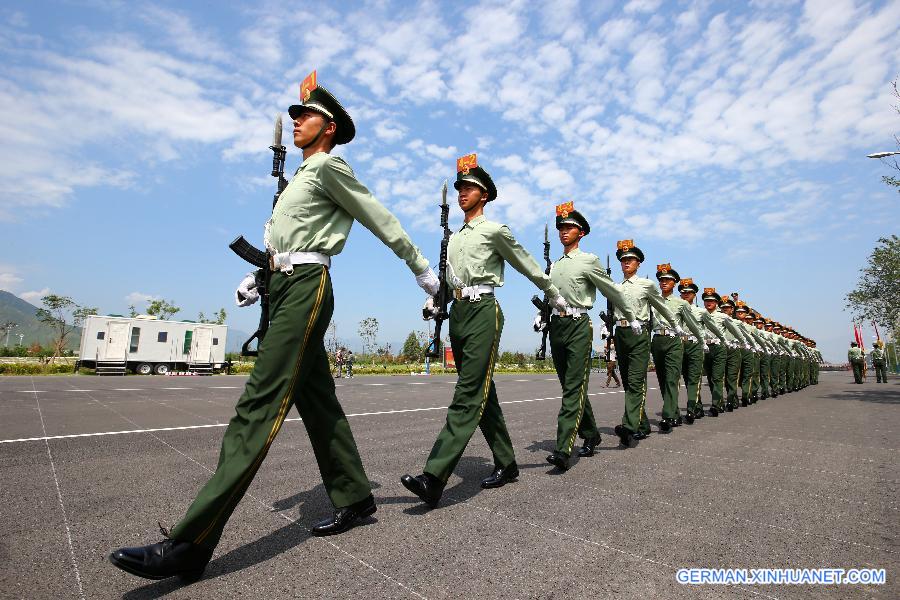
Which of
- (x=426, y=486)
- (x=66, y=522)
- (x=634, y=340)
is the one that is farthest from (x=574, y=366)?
(x=66, y=522)

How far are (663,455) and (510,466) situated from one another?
84.4 inches

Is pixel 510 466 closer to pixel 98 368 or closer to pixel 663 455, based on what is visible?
pixel 663 455

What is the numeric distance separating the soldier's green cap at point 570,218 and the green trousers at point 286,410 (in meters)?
3.41

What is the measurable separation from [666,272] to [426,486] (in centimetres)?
690

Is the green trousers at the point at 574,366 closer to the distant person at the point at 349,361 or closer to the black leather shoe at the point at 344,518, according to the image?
the black leather shoe at the point at 344,518

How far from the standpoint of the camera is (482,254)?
385cm

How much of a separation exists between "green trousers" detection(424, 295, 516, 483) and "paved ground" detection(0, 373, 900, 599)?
13.8 inches

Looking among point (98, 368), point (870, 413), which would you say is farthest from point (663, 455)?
point (98, 368)

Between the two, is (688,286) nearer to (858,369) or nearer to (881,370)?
(858,369)

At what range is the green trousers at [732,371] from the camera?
10539 mm

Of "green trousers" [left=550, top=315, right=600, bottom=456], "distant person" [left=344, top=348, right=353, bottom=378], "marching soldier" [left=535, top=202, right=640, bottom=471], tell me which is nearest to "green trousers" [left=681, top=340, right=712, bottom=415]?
"marching soldier" [left=535, top=202, right=640, bottom=471]

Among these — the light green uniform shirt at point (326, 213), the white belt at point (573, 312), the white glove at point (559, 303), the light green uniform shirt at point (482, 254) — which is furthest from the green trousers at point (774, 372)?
the light green uniform shirt at point (326, 213)

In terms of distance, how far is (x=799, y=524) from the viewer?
9.61 feet

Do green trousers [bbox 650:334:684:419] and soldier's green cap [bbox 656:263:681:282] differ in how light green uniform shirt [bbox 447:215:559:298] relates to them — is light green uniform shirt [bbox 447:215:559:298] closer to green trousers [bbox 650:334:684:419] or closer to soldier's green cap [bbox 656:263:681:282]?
green trousers [bbox 650:334:684:419]
